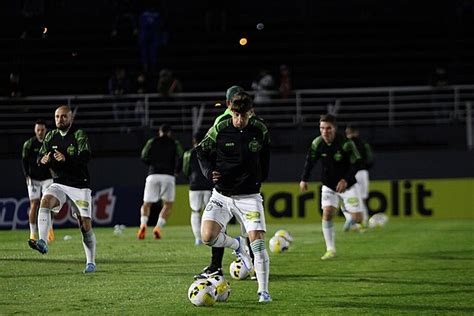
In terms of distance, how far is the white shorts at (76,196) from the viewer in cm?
1697

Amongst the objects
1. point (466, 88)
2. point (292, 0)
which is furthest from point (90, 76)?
point (466, 88)

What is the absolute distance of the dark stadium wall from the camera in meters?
33.6

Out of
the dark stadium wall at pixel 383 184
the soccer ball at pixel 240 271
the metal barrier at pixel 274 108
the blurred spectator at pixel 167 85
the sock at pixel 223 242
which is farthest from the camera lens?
the metal barrier at pixel 274 108

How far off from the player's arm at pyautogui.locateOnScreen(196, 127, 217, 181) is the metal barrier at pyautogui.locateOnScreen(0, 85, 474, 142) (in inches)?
787

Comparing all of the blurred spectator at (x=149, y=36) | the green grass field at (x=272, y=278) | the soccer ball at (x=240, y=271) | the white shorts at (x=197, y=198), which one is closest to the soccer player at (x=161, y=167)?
the green grass field at (x=272, y=278)

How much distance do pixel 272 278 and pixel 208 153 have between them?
124 inches

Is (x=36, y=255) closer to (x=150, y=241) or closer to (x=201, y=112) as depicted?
(x=150, y=241)

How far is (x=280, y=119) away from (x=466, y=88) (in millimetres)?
6404

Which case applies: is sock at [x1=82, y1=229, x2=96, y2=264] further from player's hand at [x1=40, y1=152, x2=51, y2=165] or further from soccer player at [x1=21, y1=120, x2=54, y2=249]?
soccer player at [x1=21, y1=120, x2=54, y2=249]

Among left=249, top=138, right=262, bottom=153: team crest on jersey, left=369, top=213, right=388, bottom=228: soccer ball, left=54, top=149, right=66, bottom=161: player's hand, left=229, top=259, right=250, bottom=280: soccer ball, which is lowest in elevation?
left=369, top=213, right=388, bottom=228: soccer ball

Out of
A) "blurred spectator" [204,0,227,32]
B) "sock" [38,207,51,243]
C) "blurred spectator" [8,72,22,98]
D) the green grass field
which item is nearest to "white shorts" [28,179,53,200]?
the green grass field

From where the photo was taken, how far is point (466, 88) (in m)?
34.2

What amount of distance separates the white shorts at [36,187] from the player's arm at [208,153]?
38.0 ft

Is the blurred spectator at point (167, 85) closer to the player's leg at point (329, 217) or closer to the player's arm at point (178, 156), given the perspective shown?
the player's arm at point (178, 156)
